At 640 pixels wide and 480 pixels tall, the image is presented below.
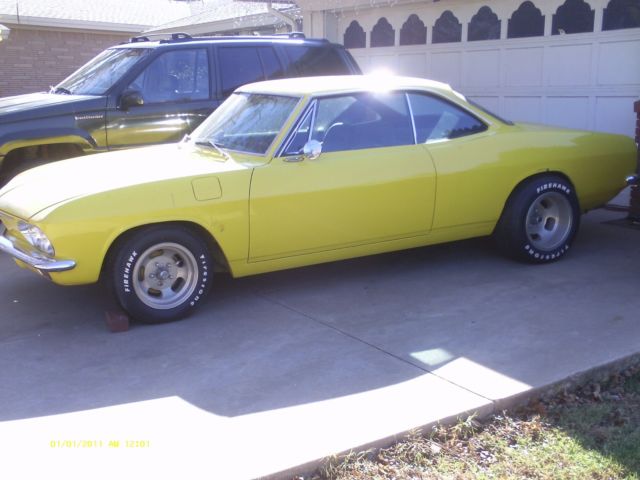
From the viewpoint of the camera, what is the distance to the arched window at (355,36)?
37.3ft

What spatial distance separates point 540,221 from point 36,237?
4.15 meters

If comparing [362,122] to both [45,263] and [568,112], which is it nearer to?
[45,263]

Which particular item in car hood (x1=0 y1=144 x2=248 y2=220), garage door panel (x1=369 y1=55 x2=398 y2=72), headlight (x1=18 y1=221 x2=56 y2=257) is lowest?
headlight (x1=18 y1=221 x2=56 y2=257)

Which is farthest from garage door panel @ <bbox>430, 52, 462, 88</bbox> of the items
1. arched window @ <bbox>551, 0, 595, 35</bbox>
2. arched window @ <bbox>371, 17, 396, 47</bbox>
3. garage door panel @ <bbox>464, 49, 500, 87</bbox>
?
arched window @ <bbox>551, 0, 595, 35</bbox>

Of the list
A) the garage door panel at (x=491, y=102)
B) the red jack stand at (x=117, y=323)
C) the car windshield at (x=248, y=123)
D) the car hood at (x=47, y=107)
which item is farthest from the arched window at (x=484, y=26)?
the red jack stand at (x=117, y=323)

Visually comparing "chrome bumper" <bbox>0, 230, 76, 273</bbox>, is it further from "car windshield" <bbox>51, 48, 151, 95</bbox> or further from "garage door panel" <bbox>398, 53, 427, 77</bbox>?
"garage door panel" <bbox>398, 53, 427, 77</bbox>

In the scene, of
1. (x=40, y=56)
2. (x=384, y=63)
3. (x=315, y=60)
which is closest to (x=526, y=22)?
(x=384, y=63)

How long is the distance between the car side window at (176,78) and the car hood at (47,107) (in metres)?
0.44

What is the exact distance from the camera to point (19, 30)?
21.2 metres

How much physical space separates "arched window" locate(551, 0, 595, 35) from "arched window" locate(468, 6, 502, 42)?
0.85 m

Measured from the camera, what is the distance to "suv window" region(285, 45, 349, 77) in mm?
8227

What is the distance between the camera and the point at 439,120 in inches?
239

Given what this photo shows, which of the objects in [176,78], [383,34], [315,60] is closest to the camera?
[176,78]

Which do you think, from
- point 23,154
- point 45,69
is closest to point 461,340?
point 23,154
